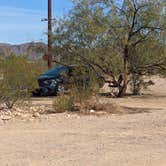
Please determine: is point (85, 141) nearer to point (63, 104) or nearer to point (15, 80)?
point (63, 104)

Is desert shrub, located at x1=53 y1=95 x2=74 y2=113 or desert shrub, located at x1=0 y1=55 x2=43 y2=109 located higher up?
desert shrub, located at x1=0 y1=55 x2=43 y2=109

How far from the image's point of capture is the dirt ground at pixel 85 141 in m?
10.5

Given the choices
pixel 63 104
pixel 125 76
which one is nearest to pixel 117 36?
pixel 125 76

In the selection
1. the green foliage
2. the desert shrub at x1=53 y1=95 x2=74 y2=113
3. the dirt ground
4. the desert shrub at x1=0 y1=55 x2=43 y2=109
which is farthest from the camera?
the green foliage

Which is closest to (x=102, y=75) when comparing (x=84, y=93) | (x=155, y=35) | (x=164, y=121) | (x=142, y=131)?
(x=155, y=35)

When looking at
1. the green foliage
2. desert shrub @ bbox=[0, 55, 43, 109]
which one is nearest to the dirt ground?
desert shrub @ bbox=[0, 55, 43, 109]

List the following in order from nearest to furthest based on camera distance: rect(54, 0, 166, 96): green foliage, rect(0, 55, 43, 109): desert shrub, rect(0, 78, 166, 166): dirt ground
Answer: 1. rect(0, 78, 166, 166): dirt ground
2. rect(0, 55, 43, 109): desert shrub
3. rect(54, 0, 166, 96): green foliage

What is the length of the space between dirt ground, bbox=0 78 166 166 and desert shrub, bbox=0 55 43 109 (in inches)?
76.1

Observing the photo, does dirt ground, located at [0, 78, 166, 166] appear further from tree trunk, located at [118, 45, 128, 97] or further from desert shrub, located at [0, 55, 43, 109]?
tree trunk, located at [118, 45, 128, 97]

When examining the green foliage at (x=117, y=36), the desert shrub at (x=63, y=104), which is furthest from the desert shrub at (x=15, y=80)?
the green foliage at (x=117, y=36)

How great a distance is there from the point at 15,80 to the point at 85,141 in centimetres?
737

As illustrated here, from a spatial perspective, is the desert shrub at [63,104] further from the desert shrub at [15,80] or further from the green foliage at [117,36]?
the green foliage at [117,36]

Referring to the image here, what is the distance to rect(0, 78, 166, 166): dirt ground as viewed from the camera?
1051 centimetres

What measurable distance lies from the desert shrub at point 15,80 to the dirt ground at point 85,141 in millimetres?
1934
